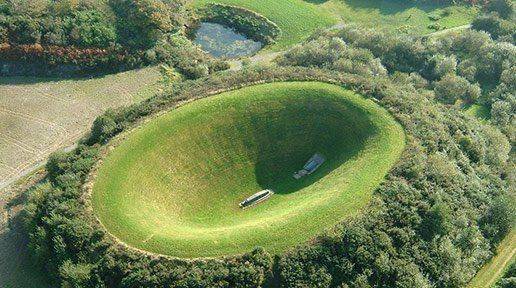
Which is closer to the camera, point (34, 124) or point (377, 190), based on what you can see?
point (377, 190)

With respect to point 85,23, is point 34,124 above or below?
below

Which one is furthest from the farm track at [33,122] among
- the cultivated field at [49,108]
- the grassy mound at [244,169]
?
the grassy mound at [244,169]

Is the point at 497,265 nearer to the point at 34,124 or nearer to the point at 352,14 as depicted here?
the point at 34,124

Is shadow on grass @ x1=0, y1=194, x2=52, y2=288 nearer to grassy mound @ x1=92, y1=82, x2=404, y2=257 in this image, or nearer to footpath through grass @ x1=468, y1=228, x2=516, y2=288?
grassy mound @ x1=92, y1=82, x2=404, y2=257

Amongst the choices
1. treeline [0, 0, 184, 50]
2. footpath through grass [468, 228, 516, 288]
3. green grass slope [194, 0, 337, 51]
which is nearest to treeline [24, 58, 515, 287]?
footpath through grass [468, 228, 516, 288]

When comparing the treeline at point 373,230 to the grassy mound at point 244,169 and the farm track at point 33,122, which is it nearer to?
the grassy mound at point 244,169

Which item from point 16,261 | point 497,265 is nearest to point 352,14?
point 497,265
